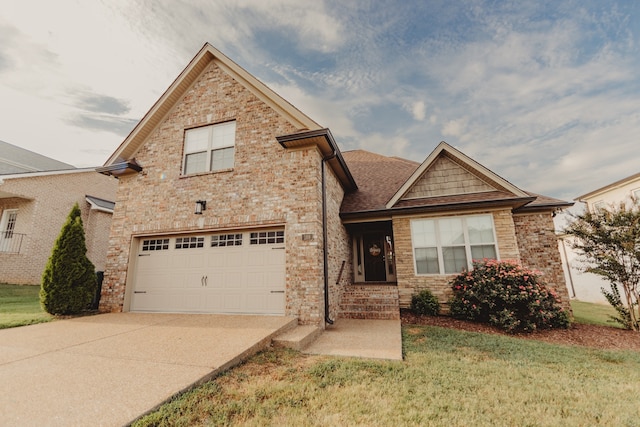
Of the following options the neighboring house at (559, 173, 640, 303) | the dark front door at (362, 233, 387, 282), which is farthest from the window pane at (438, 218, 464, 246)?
the neighboring house at (559, 173, 640, 303)

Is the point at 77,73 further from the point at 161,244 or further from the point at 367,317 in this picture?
the point at 367,317

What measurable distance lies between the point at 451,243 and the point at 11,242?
20.0 m

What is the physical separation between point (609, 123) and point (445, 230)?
293 inches

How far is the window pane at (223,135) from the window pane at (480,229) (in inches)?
319

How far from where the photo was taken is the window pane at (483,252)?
870 cm

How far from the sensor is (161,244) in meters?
8.44

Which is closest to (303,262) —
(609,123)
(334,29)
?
(334,29)

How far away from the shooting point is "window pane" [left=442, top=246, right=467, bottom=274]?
8891 millimetres

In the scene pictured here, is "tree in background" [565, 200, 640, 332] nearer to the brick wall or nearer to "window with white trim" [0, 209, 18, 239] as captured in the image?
the brick wall

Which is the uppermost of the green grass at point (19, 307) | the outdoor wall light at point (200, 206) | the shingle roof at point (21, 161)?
the shingle roof at point (21, 161)

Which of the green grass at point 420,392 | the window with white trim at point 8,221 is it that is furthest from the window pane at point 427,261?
the window with white trim at point 8,221

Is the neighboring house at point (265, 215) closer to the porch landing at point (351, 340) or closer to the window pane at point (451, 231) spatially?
the window pane at point (451, 231)

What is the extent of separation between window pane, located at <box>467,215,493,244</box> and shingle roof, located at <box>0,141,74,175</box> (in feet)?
80.2

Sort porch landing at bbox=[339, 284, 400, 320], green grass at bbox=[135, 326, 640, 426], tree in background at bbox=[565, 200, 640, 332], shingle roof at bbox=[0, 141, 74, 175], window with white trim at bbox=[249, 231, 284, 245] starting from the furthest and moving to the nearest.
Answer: shingle roof at bbox=[0, 141, 74, 175] → porch landing at bbox=[339, 284, 400, 320] → tree in background at bbox=[565, 200, 640, 332] → window with white trim at bbox=[249, 231, 284, 245] → green grass at bbox=[135, 326, 640, 426]
